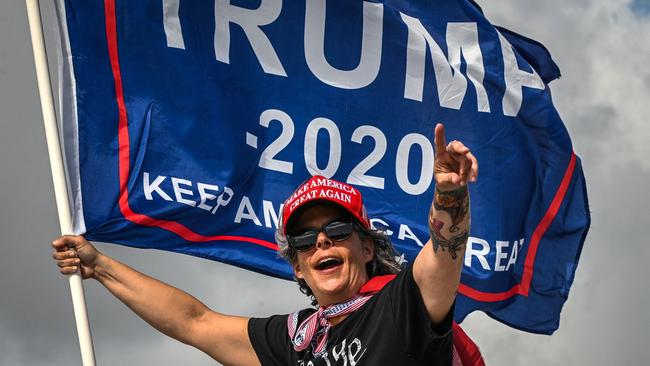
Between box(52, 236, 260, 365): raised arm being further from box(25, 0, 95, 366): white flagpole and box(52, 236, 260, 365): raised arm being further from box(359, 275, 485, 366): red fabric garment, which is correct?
box(359, 275, 485, 366): red fabric garment

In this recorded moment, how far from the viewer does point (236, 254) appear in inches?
458

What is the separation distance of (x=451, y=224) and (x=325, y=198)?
1.38 meters

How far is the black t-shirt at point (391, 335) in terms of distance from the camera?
297 inches

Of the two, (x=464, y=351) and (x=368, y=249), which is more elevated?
(x=368, y=249)

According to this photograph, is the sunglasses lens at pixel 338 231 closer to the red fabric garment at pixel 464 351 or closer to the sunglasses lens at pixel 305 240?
the sunglasses lens at pixel 305 240

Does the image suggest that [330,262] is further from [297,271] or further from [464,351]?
[464,351]

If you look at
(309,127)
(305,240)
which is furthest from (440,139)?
(309,127)

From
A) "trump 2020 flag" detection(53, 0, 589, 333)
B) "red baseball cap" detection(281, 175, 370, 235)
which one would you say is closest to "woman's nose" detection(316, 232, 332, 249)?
"red baseball cap" detection(281, 175, 370, 235)

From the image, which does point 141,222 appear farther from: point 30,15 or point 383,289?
point 383,289

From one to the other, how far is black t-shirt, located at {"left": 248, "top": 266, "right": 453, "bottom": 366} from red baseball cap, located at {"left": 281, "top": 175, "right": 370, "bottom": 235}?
731 mm

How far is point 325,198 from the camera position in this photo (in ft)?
28.1

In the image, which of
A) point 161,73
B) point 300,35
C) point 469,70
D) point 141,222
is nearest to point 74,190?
point 141,222

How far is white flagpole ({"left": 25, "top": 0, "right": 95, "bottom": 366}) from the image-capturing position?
9.04 metres

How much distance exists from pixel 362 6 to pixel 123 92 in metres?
2.72
